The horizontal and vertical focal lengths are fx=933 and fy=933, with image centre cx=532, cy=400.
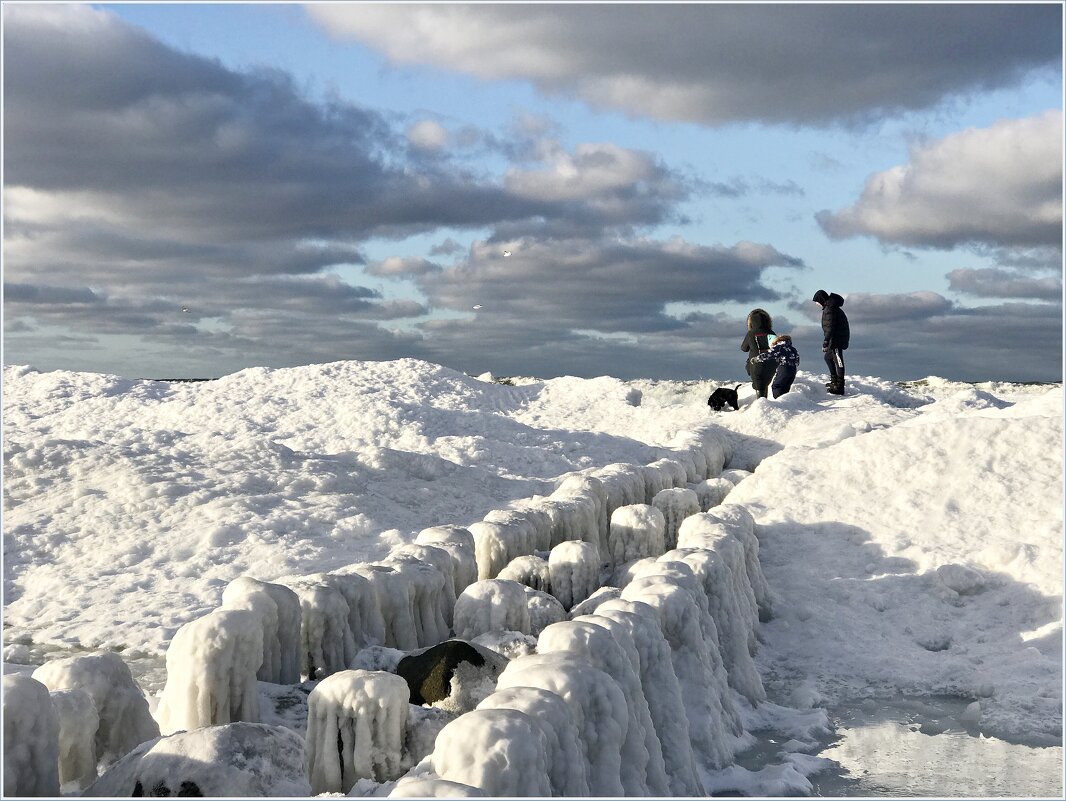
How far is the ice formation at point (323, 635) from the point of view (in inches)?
178

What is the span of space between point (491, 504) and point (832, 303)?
8058mm

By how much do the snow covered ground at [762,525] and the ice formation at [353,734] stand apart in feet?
5.23

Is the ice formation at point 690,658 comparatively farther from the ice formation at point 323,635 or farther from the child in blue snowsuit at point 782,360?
the child in blue snowsuit at point 782,360

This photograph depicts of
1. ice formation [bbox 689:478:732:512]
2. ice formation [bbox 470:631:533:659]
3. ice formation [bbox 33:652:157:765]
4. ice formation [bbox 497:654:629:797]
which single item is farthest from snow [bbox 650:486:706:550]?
ice formation [bbox 33:652:157:765]

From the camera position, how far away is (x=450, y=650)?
4.11 metres

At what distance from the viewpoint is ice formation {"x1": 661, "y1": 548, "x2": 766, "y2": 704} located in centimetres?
498

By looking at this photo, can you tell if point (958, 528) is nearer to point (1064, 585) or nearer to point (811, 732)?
point (1064, 585)

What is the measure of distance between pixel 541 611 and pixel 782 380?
1038cm

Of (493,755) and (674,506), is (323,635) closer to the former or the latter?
(493,755)

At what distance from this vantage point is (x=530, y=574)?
5668 mm

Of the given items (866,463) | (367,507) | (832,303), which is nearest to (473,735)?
(866,463)

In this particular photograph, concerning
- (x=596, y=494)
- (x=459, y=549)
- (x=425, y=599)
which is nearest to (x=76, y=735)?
(x=425, y=599)

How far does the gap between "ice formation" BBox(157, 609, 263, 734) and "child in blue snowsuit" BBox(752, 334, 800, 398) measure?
1185 cm

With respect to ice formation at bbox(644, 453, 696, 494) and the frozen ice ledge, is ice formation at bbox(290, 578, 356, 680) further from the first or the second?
ice formation at bbox(644, 453, 696, 494)
